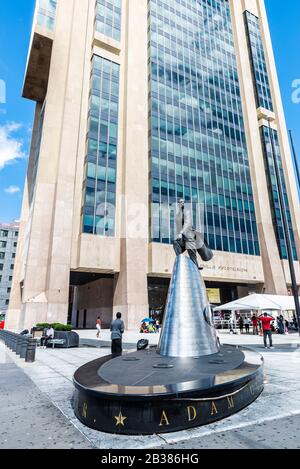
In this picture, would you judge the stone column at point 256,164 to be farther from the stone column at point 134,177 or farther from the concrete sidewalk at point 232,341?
the concrete sidewalk at point 232,341

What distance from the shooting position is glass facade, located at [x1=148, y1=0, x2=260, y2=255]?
4128 centimetres

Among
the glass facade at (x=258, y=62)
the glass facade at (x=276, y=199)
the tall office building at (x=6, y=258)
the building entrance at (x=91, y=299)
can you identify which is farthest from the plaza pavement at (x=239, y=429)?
the tall office building at (x=6, y=258)

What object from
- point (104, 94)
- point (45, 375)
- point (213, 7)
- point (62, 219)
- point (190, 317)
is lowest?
point (45, 375)

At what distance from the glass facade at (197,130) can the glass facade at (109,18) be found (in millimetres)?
5581

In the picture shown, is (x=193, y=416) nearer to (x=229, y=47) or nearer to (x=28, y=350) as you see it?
(x=28, y=350)

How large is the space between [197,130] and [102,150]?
17.5m

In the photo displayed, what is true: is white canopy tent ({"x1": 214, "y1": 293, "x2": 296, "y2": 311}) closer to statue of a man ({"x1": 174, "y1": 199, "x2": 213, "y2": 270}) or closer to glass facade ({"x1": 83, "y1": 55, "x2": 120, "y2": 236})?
statue of a man ({"x1": 174, "y1": 199, "x2": 213, "y2": 270})

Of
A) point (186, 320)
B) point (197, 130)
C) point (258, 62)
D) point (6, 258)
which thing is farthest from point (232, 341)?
point (6, 258)

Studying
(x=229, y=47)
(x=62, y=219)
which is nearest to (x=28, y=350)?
(x=62, y=219)

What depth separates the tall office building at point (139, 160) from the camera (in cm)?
3447

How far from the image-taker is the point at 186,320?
8.66m

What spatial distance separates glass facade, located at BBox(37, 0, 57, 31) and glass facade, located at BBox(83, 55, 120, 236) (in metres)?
8.60

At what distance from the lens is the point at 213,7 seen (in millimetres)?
56938
